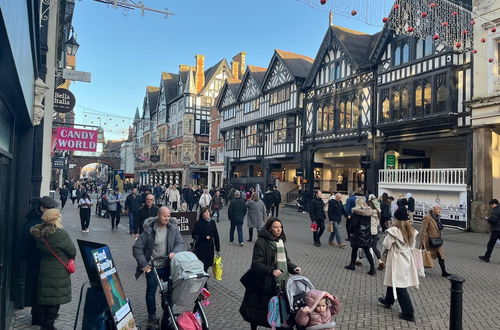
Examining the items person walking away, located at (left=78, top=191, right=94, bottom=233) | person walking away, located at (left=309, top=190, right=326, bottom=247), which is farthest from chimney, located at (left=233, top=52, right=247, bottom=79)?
person walking away, located at (left=309, top=190, right=326, bottom=247)

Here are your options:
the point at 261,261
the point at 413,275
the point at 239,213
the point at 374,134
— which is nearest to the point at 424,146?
the point at 374,134

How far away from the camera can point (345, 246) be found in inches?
491

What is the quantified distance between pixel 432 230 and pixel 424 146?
16.1m

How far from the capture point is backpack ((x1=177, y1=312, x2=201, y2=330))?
4227mm

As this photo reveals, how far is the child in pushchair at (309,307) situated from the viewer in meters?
3.79

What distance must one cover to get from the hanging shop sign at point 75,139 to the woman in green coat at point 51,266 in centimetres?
589

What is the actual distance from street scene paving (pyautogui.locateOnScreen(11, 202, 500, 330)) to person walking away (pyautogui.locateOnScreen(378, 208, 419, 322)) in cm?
20

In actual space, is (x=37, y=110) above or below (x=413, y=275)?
above

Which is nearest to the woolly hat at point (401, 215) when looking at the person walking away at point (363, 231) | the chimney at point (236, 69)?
the person walking away at point (363, 231)

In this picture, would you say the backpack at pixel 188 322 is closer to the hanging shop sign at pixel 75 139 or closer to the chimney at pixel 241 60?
the hanging shop sign at pixel 75 139

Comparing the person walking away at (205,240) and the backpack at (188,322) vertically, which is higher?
the person walking away at (205,240)

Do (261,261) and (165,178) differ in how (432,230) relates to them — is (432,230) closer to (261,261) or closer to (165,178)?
(261,261)

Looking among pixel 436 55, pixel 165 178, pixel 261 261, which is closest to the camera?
pixel 261 261

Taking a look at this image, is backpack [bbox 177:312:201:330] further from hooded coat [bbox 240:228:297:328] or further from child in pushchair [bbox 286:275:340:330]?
child in pushchair [bbox 286:275:340:330]
